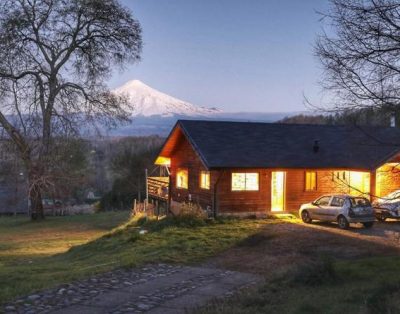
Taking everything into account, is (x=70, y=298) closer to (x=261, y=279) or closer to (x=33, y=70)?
(x=261, y=279)

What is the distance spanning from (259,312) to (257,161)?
1891 cm

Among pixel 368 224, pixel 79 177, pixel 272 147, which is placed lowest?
pixel 368 224

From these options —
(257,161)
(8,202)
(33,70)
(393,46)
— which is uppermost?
(33,70)

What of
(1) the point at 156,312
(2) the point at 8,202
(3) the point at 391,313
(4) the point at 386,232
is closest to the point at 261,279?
(1) the point at 156,312

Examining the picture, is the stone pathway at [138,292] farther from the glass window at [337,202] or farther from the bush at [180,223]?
the glass window at [337,202]

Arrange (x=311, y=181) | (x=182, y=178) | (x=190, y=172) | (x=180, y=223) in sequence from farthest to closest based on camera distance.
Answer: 1. (x=182, y=178)
2. (x=190, y=172)
3. (x=311, y=181)
4. (x=180, y=223)

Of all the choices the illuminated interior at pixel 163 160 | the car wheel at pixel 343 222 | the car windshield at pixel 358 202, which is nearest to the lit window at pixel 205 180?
the illuminated interior at pixel 163 160

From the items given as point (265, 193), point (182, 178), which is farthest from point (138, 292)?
point (182, 178)

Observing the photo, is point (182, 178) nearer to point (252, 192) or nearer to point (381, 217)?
point (252, 192)

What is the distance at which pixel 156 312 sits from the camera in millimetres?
9148

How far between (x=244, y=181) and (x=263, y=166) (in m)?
1.30

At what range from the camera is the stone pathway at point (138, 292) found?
932cm

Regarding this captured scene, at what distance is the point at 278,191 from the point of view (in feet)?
93.1

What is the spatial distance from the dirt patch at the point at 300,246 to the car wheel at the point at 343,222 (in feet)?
0.79
